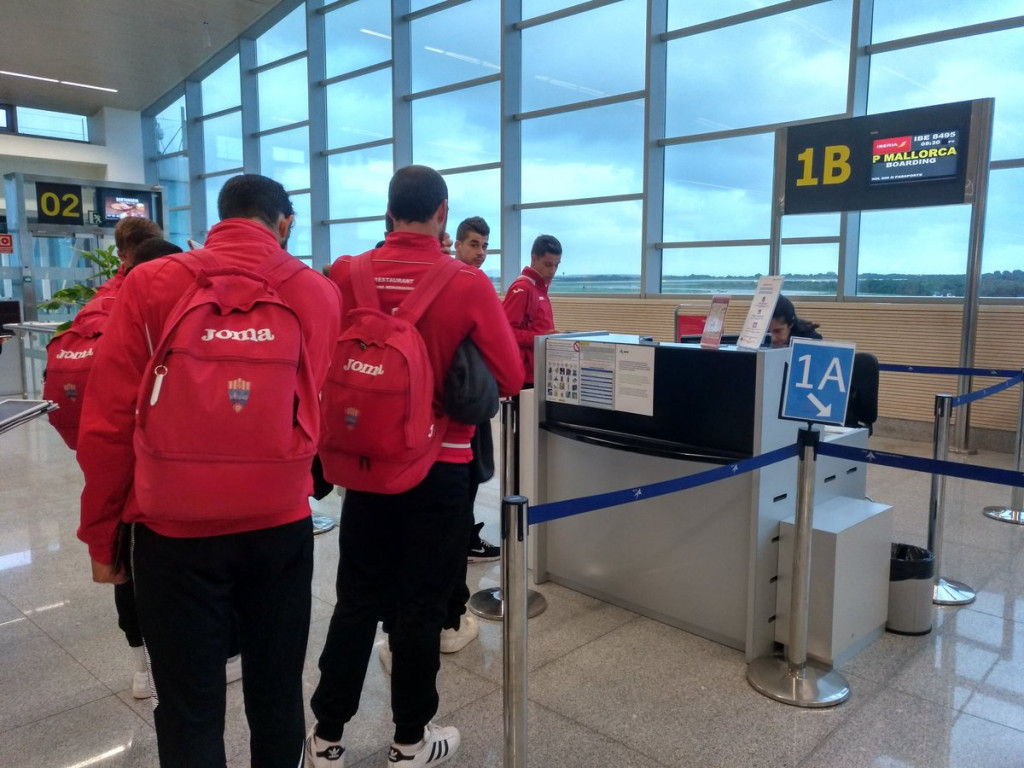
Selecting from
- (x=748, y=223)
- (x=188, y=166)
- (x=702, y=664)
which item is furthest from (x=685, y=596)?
(x=188, y=166)

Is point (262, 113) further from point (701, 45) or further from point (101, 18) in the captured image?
point (701, 45)

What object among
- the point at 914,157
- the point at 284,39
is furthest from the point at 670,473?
the point at 284,39

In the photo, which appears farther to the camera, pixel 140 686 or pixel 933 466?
pixel 140 686

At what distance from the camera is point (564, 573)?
3.29 meters

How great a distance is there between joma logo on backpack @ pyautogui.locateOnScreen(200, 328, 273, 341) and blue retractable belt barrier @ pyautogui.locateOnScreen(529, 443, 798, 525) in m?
0.77

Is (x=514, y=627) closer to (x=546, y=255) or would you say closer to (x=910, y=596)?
(x=910, y=596)

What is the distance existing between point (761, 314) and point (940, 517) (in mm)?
1428

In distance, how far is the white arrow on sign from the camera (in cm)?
231

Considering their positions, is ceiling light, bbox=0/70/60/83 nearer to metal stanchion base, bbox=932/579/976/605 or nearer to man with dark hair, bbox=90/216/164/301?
man with dark hair, bbox=90/216/164/301

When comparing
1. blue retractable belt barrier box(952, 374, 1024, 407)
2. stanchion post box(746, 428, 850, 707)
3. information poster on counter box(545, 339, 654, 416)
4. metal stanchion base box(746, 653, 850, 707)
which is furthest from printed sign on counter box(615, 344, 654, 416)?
blue retractable belt barrier box(952, 374, 1024, 407)

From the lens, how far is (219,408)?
4.16ft

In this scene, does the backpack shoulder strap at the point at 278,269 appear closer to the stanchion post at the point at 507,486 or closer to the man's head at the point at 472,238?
the stanchion post at the point at 507,486

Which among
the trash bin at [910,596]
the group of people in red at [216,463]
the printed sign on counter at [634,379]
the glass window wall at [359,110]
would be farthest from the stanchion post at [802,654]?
the glass window wall at [359,110]

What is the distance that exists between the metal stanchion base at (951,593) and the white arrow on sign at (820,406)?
4.30ft
